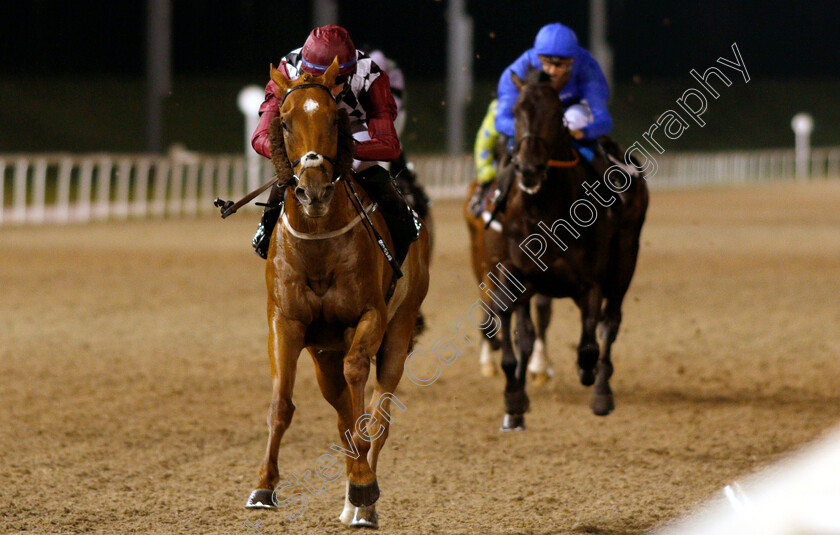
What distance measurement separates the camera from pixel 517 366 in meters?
6.73

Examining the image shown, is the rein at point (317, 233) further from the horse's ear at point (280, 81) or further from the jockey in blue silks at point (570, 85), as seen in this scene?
the jockey in blue silks at point (570, 85)

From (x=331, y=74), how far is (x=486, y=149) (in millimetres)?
4267

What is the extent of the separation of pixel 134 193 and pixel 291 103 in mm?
20281

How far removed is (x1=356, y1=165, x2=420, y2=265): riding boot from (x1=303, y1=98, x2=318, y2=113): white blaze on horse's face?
2.56ft

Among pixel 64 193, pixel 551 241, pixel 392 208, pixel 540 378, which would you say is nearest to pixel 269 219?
pixel 392 208

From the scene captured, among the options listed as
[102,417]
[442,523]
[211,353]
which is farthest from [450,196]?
[442,523]

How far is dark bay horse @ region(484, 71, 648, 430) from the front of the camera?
20.8 ft

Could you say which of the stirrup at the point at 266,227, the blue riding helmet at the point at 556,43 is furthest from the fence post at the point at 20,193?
the stirrup at the point at 266,227

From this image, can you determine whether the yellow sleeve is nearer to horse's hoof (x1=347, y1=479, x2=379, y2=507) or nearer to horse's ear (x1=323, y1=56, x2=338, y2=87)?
horse's ear (x1=323, y1=56, x2=338, y2=87)

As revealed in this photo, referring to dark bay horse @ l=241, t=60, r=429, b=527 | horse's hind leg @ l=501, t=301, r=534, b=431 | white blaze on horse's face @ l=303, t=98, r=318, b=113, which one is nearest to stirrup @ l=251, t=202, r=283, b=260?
dark bay horse @ l=241, t=60, r=429, b=527

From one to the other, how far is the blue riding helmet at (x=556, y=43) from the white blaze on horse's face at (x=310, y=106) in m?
3.06

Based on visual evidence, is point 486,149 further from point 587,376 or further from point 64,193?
point 64,193

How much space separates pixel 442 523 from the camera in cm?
468

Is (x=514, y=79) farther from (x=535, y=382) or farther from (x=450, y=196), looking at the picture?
(x=450, y=196)
